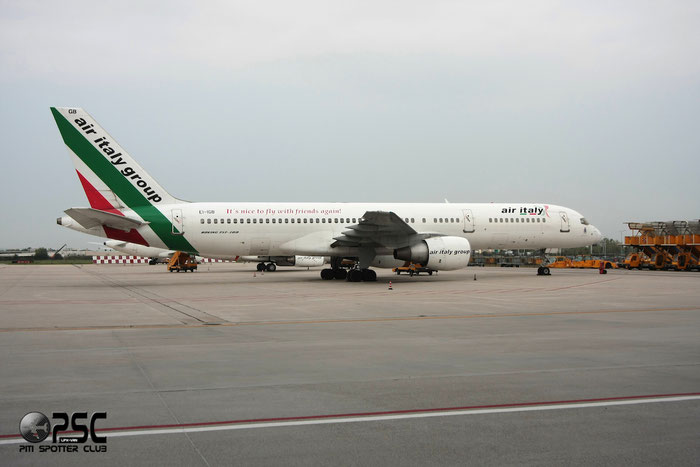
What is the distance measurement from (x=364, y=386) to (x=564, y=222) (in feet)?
91.1

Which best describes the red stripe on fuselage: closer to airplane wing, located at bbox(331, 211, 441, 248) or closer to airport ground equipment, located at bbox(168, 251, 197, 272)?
airplane wing, located at bbox(331, 211, 441, 248)

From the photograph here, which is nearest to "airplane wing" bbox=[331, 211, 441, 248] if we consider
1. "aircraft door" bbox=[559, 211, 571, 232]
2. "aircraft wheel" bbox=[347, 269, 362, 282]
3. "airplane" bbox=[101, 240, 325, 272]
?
"aircraft wheel" bbox=[347, 269, 362, 282]

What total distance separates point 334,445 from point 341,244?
2342 centimetres

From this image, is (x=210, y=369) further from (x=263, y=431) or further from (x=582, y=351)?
(x=582, y=351)

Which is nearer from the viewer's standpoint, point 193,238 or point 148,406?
point 148,406

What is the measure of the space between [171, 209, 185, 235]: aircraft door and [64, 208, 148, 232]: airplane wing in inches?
46.0

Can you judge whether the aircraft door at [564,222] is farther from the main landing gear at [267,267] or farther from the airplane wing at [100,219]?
the main landing gear at [267,267]

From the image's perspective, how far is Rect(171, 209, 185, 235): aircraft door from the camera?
26.4 m

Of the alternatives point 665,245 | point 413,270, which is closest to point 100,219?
point 413,270

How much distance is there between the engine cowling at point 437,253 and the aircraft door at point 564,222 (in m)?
7.90

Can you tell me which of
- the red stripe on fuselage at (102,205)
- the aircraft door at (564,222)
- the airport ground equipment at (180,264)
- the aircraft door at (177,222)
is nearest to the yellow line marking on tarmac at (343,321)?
the red stripe on fuselage at (102,205)

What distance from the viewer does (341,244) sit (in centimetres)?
2814

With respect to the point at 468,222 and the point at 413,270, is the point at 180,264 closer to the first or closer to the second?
the point at 413,270

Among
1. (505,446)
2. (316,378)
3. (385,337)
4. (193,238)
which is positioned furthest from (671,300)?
(193,238)
